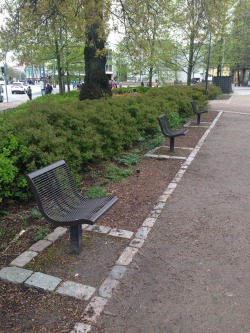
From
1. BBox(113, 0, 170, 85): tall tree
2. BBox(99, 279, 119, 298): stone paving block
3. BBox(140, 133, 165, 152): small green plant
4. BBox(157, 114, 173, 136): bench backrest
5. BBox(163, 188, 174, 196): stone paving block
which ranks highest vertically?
BBox(113, 0, 170, 85): tall tree

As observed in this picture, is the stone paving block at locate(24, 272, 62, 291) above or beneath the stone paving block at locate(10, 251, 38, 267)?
beneath

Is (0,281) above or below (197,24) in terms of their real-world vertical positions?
below

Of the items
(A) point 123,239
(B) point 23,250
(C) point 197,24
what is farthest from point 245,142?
(B) point 23,250

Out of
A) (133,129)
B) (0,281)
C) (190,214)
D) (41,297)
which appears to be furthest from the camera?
(133,129)

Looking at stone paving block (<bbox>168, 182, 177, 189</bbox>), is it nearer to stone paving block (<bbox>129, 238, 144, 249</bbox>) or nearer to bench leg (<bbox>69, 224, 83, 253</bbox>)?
stone paving block (<bbox>129, 238, 144, 249</bbox>)

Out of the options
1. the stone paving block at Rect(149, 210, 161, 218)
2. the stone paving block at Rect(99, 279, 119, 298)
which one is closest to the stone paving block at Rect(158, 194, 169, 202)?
the stone paving block at Rect(149, 210, 161, 218)

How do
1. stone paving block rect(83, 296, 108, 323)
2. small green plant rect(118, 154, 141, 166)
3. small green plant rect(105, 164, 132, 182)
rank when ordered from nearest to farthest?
stone paving block rect(83, 296, 108, 323)
small green plant rect(105, 164, 132, 182)
small green plant rect(118, 154, 141, 166)

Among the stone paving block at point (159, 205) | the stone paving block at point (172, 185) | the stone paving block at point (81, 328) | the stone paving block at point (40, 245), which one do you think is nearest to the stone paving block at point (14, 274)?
the stone paving block at point (40, 245)

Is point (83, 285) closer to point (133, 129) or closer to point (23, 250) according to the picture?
point (23, 250)

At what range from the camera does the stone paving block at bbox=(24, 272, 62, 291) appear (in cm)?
265

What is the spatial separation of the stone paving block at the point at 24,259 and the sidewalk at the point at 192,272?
94 cm

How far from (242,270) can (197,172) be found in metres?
3.13

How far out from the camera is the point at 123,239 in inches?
137

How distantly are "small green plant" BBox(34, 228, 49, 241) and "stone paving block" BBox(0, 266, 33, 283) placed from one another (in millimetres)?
561
